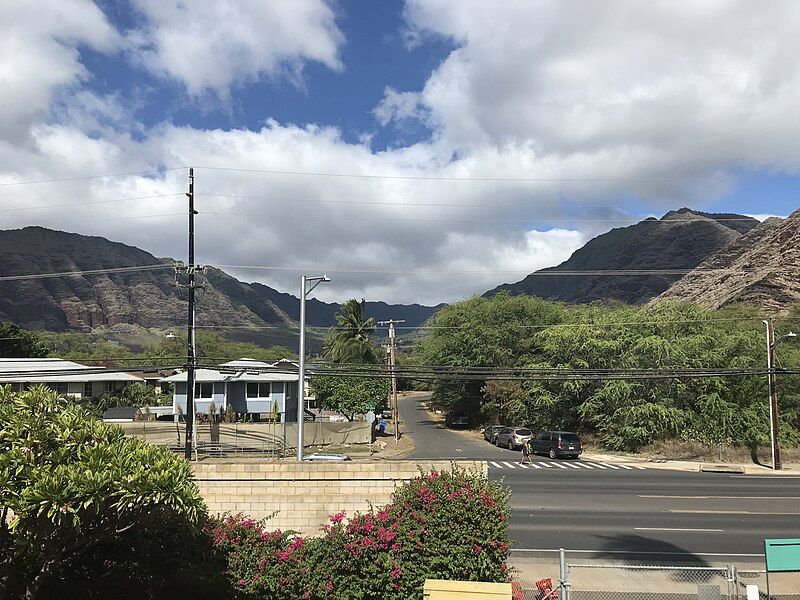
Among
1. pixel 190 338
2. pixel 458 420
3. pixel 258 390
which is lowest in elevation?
pixel 458 420

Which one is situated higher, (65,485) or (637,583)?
(65,485)

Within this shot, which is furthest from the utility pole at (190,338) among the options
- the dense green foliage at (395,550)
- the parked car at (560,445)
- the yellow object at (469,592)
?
the parked car at (560,445)

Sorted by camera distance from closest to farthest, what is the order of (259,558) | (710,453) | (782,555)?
(782,555) → (259,558) → (710,453)

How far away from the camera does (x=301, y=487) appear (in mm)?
12602

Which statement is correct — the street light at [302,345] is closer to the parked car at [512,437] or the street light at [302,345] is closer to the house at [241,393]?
the parked car at [512,437]

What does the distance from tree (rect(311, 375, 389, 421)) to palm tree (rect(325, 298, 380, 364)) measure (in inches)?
236

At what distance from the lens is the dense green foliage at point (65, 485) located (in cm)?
666

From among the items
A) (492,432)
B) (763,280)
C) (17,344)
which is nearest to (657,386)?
(492,432)

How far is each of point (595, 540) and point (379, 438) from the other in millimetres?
34716

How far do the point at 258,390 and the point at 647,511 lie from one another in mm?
35975

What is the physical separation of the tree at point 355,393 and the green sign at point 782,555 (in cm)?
4235

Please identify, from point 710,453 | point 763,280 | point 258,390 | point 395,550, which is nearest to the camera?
point 395,550

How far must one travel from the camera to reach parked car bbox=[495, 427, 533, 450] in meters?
40.2

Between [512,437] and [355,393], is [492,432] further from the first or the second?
[355,393]
